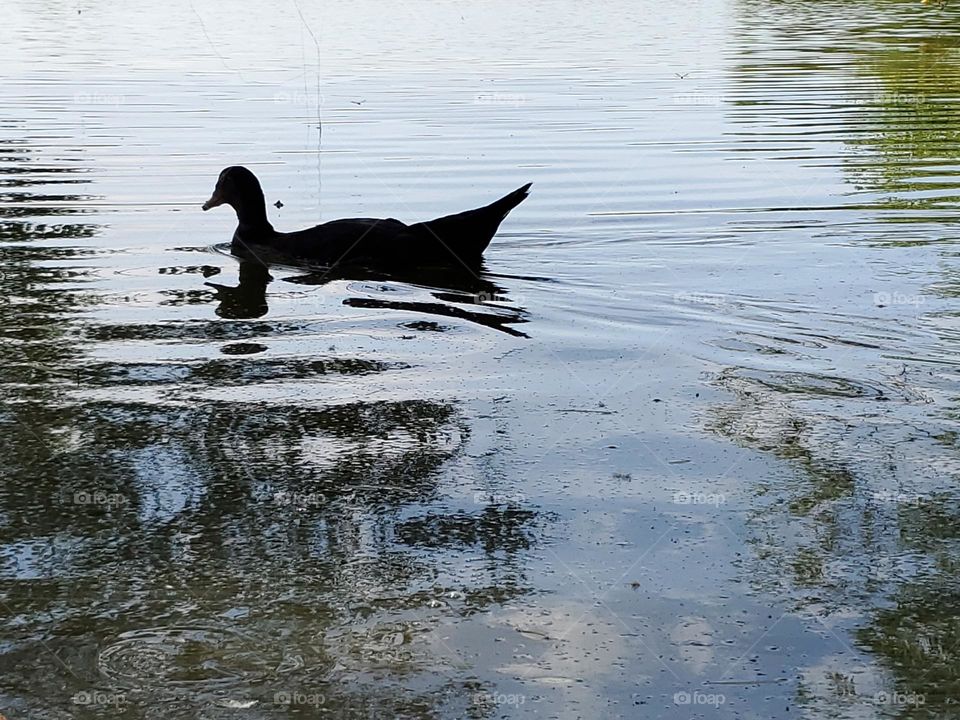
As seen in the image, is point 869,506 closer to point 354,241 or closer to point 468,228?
point 468,228

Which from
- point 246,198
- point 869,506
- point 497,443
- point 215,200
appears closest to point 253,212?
point 246,198

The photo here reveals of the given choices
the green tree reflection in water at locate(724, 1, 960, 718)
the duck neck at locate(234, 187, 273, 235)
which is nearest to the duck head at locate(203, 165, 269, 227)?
the duck neck at locate(234, 187, 273, 235)

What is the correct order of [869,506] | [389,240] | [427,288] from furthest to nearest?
[389,240]
[427,288]
[869,506]

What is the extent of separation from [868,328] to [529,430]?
2.51 meters

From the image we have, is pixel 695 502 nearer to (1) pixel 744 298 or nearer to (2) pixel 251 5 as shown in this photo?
(1) pixel 744 298

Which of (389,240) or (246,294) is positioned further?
(389,240)

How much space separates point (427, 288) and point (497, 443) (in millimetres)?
3539

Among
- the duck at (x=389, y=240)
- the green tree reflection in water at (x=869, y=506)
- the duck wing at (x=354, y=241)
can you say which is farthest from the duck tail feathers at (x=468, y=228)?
the green tree reflection in water at (x=869, y=506)

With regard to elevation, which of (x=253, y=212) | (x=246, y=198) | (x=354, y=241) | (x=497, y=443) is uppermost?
(x=246, y=198)

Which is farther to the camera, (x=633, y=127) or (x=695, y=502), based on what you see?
(x=633, y=127)

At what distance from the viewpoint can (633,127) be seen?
17.0 meters

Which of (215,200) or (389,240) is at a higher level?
(215,200)

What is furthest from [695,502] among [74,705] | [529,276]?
[529,276]

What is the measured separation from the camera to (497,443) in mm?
6023
